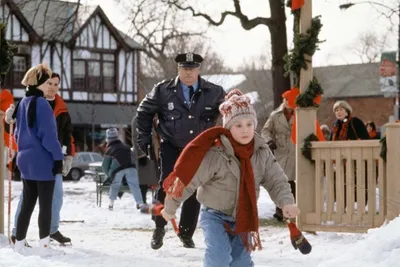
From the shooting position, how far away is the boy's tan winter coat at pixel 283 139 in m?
11.7

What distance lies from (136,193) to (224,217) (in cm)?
964

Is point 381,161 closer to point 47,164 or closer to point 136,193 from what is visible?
point 47,164

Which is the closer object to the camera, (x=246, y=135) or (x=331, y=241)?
(x=246, y=135)

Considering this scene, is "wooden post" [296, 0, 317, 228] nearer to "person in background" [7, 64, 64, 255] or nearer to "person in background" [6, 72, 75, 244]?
"person in background" [6, 72, 75, 244]

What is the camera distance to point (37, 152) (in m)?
7.89

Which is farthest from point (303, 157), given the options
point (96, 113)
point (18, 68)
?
point (96, 113)

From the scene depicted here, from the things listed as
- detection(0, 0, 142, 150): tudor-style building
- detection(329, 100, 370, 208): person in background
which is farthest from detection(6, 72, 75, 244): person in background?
detection(0, 0, 142, 150): tudor-style building

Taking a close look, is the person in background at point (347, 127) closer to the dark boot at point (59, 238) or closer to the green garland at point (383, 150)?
the green garland at point (383, 150)

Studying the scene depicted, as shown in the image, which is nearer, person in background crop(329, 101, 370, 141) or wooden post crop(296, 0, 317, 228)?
wooden post crop(296, 0, 317, 228)

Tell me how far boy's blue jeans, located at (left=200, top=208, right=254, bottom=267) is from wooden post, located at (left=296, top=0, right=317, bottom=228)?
415cm

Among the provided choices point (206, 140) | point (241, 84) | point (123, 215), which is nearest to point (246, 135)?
point (206, 140)

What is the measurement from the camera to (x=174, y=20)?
81.0ft

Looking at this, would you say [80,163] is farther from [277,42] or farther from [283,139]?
[283,139]

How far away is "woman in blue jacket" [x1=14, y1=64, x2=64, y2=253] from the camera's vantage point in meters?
7.84
